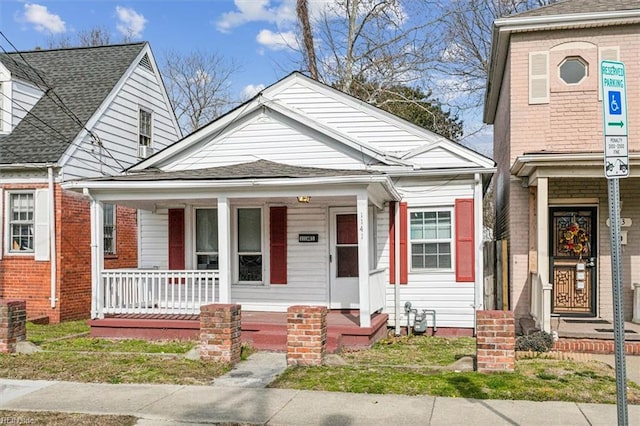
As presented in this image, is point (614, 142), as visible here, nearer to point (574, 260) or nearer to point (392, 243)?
point (574, 260)

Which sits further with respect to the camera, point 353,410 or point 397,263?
point 397,263

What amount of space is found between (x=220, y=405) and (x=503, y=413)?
2955 millimetres

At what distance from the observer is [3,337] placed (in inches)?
372

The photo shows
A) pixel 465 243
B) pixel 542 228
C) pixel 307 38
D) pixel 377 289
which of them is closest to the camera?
pixel 542 228

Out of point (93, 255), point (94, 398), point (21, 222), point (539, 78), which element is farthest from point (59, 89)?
point (539, 78)

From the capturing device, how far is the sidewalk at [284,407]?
19.9 feet

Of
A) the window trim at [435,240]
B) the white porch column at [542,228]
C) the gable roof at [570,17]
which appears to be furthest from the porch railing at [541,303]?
the gable roof at [570,17]

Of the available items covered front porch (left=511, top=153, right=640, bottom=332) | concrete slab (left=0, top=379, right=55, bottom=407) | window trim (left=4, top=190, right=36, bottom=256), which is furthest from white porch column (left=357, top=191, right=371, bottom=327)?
window trim (left=4, top=190, right=36, bottom=256)

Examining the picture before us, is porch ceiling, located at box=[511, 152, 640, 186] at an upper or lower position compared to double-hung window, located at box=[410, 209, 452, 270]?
upper

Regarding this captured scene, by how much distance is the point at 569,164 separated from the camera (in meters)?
10.0

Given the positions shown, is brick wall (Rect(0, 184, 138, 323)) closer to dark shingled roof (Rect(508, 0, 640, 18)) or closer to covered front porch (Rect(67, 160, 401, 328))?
covered front porch (Rect(67, 160, 401, 328))

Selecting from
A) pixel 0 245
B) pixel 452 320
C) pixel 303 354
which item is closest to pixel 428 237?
pixel 452 320

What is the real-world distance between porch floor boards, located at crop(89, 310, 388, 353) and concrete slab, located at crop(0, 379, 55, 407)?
321 cm

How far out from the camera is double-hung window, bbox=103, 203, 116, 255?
15.8m
